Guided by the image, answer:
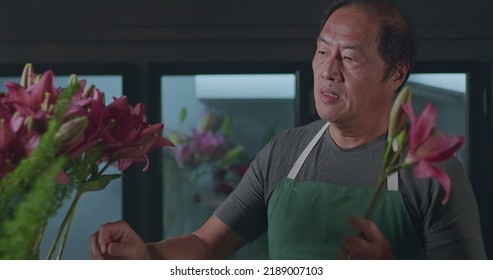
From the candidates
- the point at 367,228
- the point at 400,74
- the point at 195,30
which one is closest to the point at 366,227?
the point at 367,228

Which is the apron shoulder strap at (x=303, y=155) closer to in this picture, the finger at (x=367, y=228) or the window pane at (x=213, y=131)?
the window pane at (x=213, y=131)

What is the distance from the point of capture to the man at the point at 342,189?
63cm

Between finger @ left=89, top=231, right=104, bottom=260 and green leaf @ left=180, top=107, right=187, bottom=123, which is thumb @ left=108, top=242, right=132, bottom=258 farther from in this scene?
green leaf @ left=180, top=107, right=187, bottom=123

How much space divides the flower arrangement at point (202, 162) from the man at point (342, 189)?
0.10 metres

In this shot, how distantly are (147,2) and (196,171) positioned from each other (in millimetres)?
212

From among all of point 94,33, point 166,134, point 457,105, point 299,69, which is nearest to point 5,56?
point 94,33

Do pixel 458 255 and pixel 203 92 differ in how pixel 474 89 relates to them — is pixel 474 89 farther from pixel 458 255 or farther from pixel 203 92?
pixel 203 92

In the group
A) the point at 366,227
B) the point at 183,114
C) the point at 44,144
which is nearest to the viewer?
the point at 44,144

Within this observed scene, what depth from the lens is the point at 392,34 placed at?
683 mm

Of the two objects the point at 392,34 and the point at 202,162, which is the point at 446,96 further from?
the point at 202,162

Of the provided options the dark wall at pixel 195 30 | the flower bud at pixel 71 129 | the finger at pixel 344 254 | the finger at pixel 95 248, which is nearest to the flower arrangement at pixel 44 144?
the flower bud at pixel 71 129

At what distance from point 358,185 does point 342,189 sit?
0.02 meters

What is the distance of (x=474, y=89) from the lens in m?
0.76
